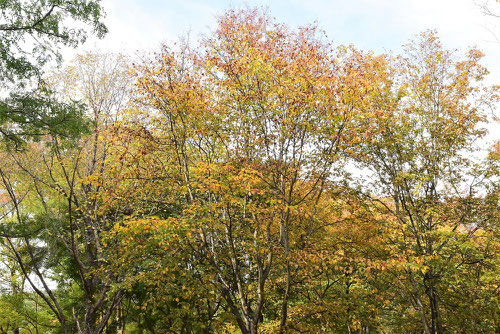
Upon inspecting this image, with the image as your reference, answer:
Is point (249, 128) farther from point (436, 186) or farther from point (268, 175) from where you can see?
point (436, 186)

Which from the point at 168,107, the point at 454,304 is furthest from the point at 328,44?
the point at 454,304

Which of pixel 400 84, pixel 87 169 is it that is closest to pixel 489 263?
pixel 400 84

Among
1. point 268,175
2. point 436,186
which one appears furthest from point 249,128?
point 436,186

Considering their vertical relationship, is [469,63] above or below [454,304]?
above

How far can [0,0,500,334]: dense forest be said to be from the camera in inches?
310

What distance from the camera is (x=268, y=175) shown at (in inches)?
368

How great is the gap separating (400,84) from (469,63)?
85.7 inches

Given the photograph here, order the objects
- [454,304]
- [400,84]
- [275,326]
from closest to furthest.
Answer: [275,326] < [454,304] < [400,84]

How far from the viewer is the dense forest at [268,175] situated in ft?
25.8

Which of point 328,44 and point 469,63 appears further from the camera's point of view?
point 469,63

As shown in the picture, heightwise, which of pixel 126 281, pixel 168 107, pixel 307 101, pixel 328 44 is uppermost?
pixel 328 44

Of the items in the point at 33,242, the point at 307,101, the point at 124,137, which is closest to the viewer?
A: the point at 307,101

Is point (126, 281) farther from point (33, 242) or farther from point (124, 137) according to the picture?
point (33, 242)

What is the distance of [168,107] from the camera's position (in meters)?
9.10
